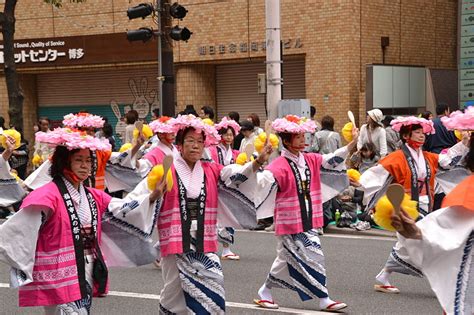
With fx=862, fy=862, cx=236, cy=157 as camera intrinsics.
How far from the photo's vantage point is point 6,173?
374 inches

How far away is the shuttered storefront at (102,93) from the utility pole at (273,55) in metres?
8.31

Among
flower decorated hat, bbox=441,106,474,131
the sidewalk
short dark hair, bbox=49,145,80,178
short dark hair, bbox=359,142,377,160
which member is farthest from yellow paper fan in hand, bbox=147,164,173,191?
short dark hair, bbox=359,142,377,160

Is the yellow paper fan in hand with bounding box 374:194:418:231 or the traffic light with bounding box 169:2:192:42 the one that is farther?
the traffic light with bounding box 169:2:192:42

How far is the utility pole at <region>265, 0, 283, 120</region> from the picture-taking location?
43.0 feet

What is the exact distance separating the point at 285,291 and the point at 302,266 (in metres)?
1.06

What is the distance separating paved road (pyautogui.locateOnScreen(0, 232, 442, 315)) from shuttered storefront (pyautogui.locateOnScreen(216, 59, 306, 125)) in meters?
8.48

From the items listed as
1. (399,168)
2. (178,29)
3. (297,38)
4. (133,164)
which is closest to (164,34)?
(178,29)

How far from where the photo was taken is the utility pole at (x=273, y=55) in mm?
13094

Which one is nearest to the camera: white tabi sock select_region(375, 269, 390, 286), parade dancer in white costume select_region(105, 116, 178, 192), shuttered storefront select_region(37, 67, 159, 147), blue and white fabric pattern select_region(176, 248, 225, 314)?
blue and white fabric pattern select_region(176, 248, 225, 314)

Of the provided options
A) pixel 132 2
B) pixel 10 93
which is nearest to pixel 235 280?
pixel 10 93

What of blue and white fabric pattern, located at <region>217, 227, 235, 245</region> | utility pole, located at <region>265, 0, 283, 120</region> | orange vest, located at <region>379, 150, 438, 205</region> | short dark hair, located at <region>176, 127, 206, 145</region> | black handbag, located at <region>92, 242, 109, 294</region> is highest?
utility pole, located at <region>265, 0, 283, 120</region>

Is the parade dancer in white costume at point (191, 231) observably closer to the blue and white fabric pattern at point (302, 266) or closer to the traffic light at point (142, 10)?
the blue and white fabric pattern at point (302, 266)

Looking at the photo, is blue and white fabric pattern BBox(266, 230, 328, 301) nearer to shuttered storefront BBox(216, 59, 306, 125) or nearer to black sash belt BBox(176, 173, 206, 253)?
black sash belt BBox(176, 173, 206, 253)

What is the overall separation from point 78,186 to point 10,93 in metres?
13.6
